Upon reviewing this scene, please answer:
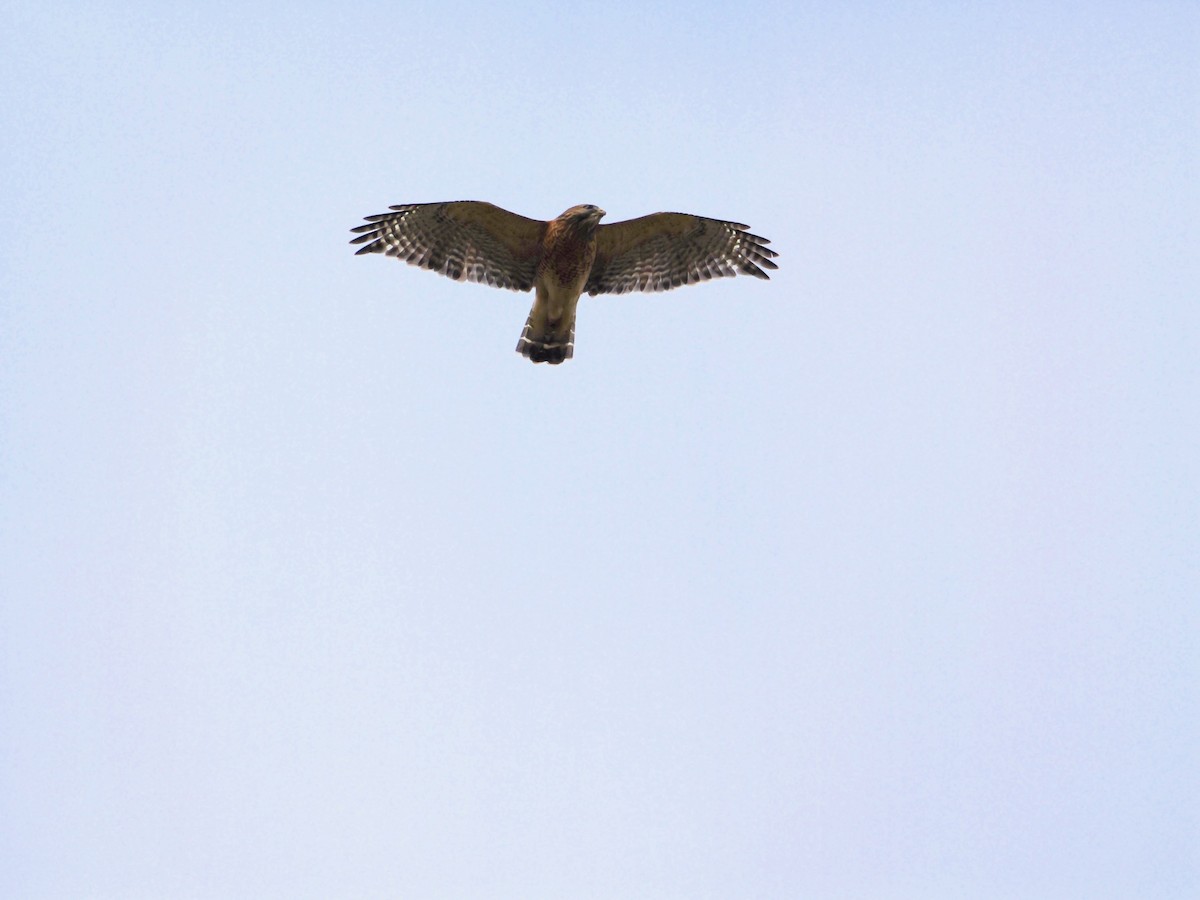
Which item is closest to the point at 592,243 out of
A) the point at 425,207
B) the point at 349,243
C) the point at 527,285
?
the point at 527,285

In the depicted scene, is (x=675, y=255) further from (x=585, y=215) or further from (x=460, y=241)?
(x=460, y=241)

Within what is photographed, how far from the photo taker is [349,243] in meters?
12.1

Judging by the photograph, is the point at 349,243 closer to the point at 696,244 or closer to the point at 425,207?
the point at 425,207

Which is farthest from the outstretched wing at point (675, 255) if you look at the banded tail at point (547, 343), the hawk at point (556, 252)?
the banded tail at point (547, 343)

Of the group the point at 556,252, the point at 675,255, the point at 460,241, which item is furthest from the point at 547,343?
the point at 675,255

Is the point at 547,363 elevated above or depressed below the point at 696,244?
below

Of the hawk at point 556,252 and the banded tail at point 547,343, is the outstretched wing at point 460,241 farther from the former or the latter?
the banded tail at point 547,343

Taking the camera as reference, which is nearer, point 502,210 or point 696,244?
point 502,210

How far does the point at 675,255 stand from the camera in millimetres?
12477

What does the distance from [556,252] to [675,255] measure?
54.4 inches

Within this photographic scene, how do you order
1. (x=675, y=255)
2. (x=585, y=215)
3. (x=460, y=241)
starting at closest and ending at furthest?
(x=585, y=215)
(x=460, y=241)
(x=675, y=255)

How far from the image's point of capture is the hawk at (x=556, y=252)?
38.8 ft

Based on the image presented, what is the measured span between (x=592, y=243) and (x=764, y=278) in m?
1.93

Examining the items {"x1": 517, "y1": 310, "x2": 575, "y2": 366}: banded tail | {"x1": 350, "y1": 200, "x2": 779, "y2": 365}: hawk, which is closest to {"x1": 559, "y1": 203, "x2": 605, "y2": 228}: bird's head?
{"x1": 350, "y1": 200, "x2": 779, "y2": 365}: hawk
